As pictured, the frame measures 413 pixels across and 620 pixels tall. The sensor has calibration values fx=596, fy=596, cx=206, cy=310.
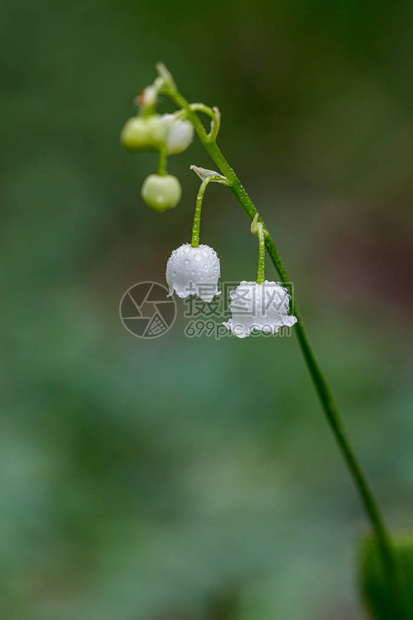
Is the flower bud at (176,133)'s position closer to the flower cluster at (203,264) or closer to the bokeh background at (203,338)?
the flower cluster at (203,264)

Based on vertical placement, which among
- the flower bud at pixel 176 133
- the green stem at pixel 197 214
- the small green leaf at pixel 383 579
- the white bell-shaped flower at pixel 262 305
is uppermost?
the flower bud at pixel 176 133

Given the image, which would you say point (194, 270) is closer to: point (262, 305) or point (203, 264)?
point (203, 264)

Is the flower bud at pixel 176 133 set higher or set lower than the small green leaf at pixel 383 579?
higher

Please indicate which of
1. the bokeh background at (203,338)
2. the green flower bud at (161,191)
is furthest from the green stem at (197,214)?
the bokeh background at (203,338)

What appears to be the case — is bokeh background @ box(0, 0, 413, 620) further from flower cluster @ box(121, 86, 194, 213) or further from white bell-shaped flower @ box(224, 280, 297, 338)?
flower cluster @ box(121, 86, 194, 213)

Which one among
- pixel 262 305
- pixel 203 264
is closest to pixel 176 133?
pixel 203 264

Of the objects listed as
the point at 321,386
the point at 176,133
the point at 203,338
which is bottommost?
the point at 321,386

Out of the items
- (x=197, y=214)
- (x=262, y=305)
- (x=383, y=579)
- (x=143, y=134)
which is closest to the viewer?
(x=143, y=134)

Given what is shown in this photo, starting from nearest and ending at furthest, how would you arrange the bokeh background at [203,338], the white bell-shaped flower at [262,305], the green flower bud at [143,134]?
1. the green flower bud at [143,134]
2. the white bell-shaped flower at [262,305]
3. the bokeh background at [203,338]
